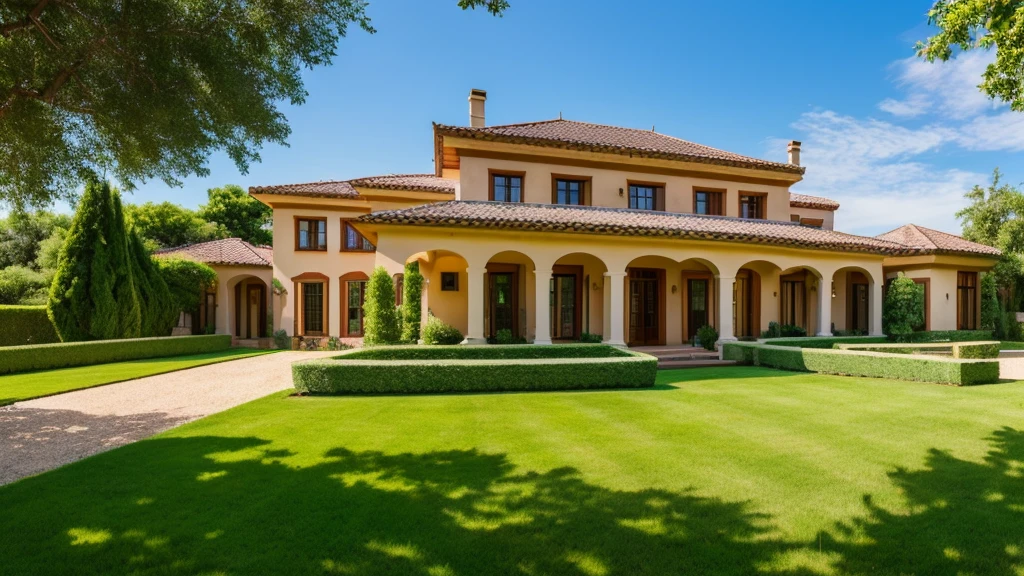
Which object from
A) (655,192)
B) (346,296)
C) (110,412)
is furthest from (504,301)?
(110,412)

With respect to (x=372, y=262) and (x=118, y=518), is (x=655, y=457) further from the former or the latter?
(x=372, y=262)

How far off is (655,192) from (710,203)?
2.64 metres

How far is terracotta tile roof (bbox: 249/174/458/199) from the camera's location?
19530 millimetres

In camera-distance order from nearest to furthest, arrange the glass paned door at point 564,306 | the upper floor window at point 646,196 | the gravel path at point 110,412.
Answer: the gravel path at point 110,412, the glass paned door at point 564,306, the upper floor window at point 646,196

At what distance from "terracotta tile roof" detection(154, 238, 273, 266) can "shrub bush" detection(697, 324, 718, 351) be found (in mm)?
20458

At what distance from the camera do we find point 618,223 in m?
14.8

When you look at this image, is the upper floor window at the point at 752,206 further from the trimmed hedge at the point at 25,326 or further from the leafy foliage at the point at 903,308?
the trimmed hedge at the point at 25,326

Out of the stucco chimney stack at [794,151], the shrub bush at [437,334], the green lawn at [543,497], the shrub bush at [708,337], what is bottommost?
the green lawn at [543,497]

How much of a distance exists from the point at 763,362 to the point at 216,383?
51.8ft

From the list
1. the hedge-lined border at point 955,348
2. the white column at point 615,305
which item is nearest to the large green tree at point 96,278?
the white column at point 615,305

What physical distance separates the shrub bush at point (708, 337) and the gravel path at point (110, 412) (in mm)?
13629

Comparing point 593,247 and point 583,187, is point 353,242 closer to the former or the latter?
point 583,187

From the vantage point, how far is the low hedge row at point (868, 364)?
988 centimetres

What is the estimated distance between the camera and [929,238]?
19.8 metres
